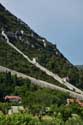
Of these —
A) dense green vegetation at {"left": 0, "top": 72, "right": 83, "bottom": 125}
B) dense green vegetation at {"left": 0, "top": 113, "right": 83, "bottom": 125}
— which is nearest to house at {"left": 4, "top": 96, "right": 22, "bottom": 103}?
dense green vegetation at {"left": 0, "top": 72, "right": 83, "bottom": 125}

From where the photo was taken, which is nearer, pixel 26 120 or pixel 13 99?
pixel 26 120

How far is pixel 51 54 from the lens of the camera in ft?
655

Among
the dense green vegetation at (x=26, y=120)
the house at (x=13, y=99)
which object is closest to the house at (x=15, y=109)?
the house at (x=13, y=99)

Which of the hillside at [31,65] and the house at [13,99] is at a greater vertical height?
the hillside at [31,65]

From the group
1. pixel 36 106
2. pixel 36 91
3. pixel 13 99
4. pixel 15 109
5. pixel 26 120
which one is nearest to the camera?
pixel 26 120

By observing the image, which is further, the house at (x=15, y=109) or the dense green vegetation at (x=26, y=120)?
the house at (x=15, y=109)

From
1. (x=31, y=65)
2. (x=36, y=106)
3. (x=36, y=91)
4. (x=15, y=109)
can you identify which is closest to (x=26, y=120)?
(x=15, y=109)

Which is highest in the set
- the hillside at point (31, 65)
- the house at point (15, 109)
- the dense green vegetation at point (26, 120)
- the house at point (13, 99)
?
the hillside at point (31, 65)

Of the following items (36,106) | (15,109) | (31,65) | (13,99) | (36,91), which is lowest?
(15,109)

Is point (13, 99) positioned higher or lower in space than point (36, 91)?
lower

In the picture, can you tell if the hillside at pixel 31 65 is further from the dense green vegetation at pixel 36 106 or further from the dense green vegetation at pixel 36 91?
the dense green vegetation at pixel 36 106

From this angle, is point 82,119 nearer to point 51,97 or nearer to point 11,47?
point 51,97

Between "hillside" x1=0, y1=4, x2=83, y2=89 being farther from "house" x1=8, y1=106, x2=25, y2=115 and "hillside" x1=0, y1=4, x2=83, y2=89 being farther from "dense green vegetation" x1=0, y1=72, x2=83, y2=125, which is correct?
"house" x1=8, y1=106, x2=25, y2=115

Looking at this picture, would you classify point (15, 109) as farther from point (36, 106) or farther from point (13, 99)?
point (13, 99)
